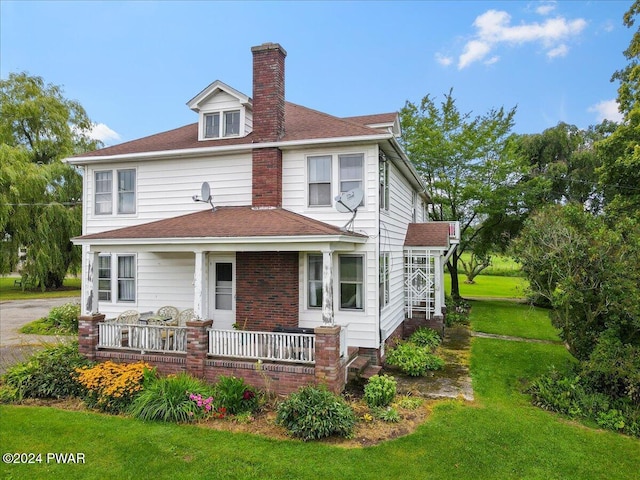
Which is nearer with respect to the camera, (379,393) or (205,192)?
(379,393)

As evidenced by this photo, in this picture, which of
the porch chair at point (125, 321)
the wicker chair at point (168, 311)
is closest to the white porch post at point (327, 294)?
the porch chair at point (125, 321)

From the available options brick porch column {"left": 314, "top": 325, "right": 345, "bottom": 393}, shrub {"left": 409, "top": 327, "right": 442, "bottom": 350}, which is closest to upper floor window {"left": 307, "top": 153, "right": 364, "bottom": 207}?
brick porch column {"left": 314, "top": 325, "right": 345, "bottom": 393}

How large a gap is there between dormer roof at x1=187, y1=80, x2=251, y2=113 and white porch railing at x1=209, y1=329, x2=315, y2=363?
664 cm

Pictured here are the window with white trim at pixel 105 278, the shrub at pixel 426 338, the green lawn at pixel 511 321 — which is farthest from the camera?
the green lawn at pixel 511 321

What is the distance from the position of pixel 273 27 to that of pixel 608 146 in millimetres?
14610

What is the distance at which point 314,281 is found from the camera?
32.9 feet

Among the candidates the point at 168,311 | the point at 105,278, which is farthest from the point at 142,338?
the point at 105,278

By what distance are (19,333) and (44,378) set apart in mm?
8358

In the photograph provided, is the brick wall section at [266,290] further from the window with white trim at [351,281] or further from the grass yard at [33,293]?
the grass yard at [33,293]

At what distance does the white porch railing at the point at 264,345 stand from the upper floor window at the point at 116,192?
594cm

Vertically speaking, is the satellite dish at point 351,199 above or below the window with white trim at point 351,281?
above

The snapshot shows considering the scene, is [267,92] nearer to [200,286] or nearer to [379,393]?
[200,286]

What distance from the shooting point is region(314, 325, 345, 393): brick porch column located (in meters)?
7.48

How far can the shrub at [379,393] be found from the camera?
754 cm
